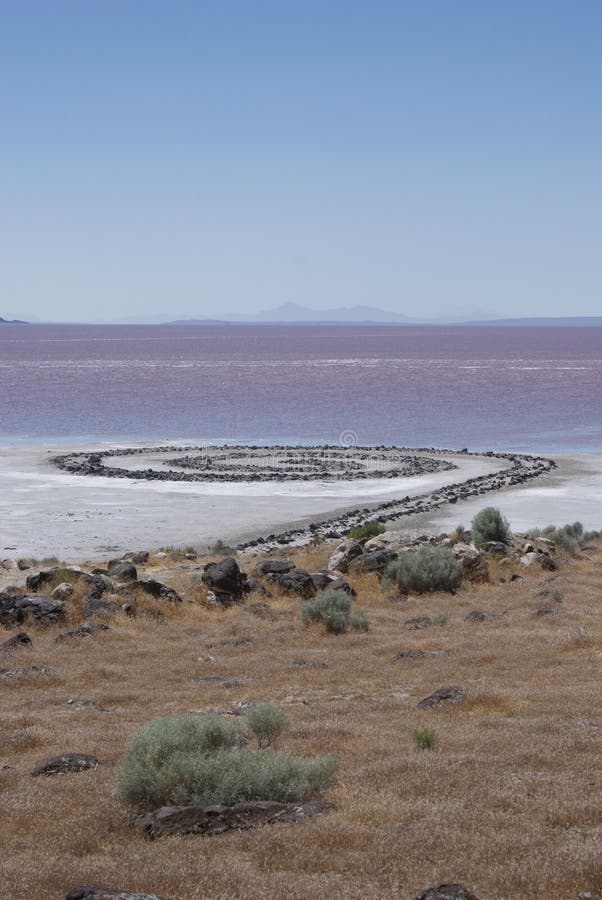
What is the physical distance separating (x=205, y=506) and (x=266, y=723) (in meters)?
28.7

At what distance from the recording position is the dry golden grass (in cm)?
697

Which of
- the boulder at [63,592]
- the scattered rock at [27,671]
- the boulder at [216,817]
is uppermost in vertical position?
the boulder at [216,817]

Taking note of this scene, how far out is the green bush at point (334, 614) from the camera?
18344mm

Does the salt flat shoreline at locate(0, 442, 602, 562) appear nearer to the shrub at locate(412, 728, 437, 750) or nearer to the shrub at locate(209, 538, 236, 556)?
the shrub at locate(209, 538, 236, 556)

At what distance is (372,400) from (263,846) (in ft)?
295

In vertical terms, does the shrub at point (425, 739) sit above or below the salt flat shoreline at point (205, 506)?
above

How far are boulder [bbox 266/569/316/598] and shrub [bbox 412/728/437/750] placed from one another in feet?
38.0

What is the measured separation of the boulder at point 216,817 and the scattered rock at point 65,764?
208cm

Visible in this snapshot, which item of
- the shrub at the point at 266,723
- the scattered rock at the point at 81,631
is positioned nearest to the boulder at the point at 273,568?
the scattered rock at the point at 81,631

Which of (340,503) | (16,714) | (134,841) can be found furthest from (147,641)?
(340,503)

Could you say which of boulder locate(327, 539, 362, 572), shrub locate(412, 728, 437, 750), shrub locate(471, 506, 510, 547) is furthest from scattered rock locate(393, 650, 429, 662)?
shrub locate(471, 506, 510, 547)

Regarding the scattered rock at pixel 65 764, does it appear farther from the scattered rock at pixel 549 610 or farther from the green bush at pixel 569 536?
the green bush at pixel 569 536

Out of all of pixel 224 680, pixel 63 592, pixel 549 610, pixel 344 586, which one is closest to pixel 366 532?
pixel 344 586

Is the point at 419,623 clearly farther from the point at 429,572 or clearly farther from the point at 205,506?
the point at 205,506
